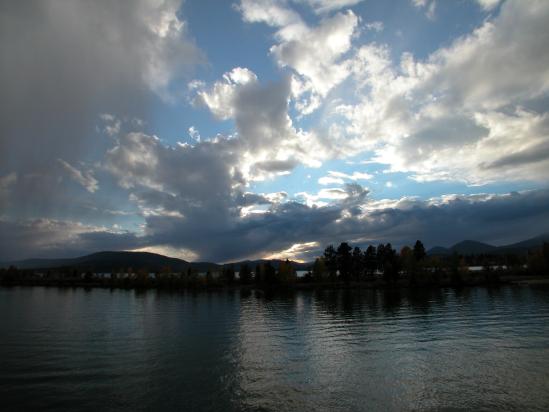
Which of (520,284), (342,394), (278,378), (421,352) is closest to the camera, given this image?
(342,394)

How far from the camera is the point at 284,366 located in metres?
42.6

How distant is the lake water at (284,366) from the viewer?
3153 centimetres

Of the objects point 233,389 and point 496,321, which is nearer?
point 233,389

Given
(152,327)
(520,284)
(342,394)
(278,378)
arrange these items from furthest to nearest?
1. (520,284)
2. (152,327)
3. (278,378)
4. (342,394)

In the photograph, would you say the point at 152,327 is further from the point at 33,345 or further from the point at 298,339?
the point at 298,339

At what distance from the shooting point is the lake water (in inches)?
1241

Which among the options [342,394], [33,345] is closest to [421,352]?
[342,394]

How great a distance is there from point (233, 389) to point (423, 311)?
74539 millimetres

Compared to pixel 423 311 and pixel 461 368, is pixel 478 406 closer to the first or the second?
pixel 461 368

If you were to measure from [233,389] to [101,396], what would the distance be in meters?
12.5

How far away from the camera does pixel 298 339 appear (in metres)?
60.6

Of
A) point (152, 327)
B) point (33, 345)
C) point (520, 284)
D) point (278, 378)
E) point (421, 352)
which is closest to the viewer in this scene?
point (278, 378)

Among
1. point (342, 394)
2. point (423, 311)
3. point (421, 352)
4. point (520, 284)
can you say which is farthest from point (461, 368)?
point (520, 284)

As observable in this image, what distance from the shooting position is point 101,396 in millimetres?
33500
